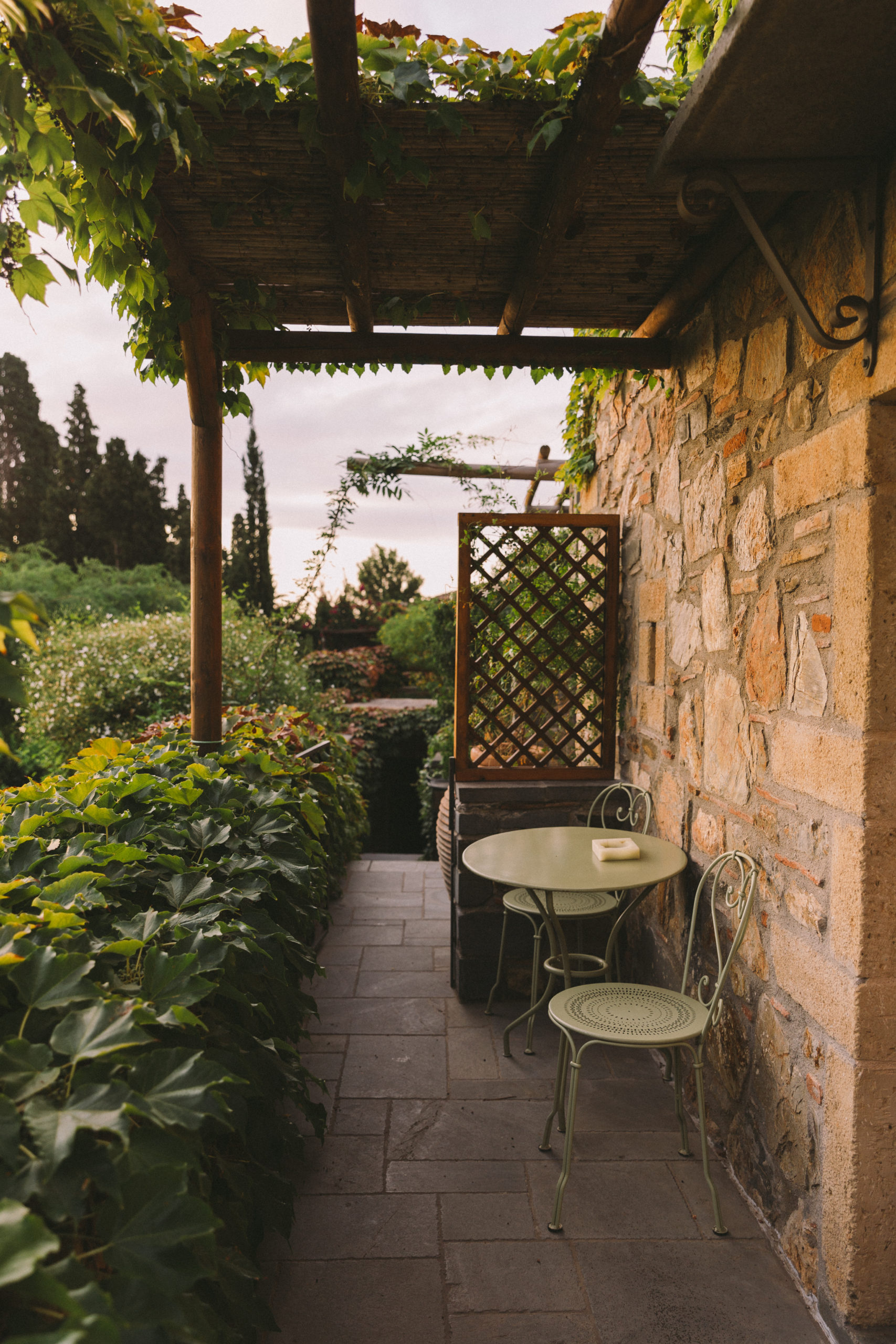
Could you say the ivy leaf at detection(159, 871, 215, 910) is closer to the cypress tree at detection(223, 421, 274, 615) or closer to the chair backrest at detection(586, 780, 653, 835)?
the chair backrest at detection(586, 780, 653, 835)

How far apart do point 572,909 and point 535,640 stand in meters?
1.21

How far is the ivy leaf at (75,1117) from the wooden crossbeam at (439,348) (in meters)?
2.54

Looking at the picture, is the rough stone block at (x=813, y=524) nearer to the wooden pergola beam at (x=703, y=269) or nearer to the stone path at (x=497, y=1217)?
the wooden pergola beam at (x=703, y=269)

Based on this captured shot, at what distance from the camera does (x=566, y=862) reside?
8.25 feet

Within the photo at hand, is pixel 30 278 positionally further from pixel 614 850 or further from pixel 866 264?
pixel 614 850

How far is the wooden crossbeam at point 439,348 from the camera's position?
9.23 feet

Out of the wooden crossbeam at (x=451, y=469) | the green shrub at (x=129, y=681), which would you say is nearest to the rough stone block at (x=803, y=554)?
the wooden crossbeam at (x=451, y=469)

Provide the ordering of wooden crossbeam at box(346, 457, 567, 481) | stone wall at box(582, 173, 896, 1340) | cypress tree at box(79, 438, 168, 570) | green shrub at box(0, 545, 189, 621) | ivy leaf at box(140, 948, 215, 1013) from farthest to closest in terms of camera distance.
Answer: cypress tree at box(79, 438, 168, 570)
green shrub at box(0, 545, 189, 621)
wooden crossbeam at box(346, 457, 567, 481)
stone wall at box(582, 173, 896, 1340)
ivy leaf at box(140, 948, 215, 1013)

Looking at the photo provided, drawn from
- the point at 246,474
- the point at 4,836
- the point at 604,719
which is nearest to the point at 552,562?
the point at 604,719

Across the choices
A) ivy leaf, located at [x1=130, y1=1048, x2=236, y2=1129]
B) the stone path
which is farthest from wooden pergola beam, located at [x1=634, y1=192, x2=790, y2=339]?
the stone path

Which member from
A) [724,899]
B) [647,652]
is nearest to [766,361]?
[647,652]

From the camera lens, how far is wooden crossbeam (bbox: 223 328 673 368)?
2.81 m

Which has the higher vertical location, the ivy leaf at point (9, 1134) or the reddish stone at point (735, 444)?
the reddish stone at point (735, 444)

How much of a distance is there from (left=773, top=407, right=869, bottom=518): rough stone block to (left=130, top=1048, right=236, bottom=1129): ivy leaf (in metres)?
1.51
